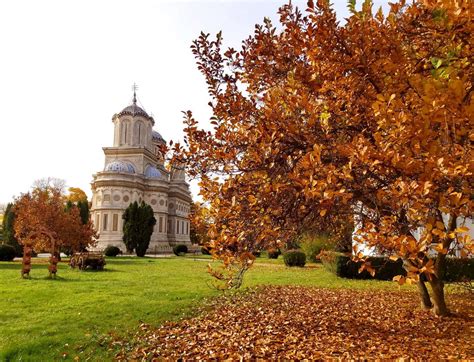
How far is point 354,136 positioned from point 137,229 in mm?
35936

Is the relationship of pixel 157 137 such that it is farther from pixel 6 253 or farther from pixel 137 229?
pixel 6 253

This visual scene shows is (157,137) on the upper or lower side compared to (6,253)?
upper

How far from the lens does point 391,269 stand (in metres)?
15.6

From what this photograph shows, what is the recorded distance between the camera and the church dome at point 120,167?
161 ft

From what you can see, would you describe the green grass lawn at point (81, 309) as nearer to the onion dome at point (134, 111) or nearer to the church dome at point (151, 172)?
the church dome at point (151, 172)

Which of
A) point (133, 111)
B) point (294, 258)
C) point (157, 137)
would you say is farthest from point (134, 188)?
point (294, 258)

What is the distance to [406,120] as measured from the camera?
342 centimetres

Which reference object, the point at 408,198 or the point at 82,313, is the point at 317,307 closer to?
the point at 82,313

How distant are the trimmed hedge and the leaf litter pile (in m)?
4.27

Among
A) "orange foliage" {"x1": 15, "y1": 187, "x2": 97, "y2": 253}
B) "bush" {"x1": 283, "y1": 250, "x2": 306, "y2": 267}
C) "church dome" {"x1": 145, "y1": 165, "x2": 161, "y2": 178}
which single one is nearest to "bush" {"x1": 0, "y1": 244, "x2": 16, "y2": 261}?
"orange foliage" {"x1": 15, "y1": 187, "x2": 97, "y2": 253}

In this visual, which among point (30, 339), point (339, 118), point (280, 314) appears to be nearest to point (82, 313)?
point (30, 339)

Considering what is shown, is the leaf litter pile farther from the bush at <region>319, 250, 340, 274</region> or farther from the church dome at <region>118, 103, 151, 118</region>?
the church dome at <region>118, 103, 151, 118</region>

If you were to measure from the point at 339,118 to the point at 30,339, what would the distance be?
6.28 metres

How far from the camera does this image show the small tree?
37.8 metres
